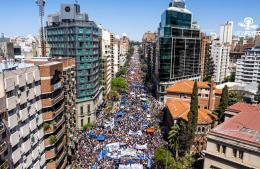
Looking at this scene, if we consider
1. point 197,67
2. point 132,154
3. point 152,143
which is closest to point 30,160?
point 132,154

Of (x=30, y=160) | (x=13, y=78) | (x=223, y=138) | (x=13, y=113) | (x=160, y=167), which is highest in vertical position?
(x=13, y=78)

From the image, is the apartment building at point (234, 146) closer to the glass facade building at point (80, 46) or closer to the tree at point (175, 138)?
the tree at point (175, 138)

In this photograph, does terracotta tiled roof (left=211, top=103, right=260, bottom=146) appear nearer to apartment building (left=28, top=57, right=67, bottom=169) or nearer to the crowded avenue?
the crowded avenue

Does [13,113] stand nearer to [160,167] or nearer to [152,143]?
[160,167]

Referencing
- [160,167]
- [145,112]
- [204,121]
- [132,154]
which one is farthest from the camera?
[145,112]

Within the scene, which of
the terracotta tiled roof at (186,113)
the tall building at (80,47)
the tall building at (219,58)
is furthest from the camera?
the tall building at (219,58)

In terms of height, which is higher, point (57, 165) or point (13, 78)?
point (13, 78)

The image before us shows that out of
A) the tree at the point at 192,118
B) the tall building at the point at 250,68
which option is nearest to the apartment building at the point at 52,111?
the tree at the point at 192,118
